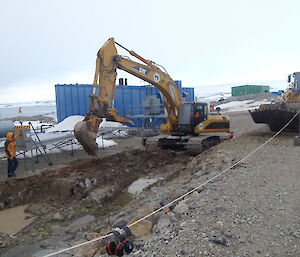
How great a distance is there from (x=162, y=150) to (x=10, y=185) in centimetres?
608

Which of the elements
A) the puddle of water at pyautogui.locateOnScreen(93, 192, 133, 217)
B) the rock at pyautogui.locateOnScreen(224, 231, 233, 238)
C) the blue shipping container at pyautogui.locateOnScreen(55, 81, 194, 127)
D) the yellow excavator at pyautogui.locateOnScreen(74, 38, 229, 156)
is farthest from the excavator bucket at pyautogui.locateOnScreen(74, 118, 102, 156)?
the blue shipping container at pyautogui.locateOnScreen(55, 81, 194, 127)

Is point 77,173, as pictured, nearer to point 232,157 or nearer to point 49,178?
point 49,178

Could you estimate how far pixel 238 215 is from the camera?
432cm

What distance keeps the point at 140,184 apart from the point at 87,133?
218 centimetres

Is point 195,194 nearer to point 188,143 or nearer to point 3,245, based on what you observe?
point 3,245

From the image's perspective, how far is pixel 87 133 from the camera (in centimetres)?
917

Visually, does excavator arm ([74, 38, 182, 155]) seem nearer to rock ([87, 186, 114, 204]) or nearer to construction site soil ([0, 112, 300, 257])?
construction site soil ([0, 112, 300, 257])

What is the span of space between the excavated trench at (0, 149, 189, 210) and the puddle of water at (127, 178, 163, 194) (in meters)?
0.17

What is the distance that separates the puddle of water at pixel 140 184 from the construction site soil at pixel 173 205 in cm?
19

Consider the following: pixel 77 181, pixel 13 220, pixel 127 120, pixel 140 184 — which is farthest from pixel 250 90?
pixel 13 220

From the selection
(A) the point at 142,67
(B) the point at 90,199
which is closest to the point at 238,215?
(B) the point at 90,199

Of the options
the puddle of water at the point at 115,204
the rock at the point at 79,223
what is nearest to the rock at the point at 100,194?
the puddle of water at the point at 115,204

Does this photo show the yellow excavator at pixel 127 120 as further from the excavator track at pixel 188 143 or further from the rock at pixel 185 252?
the rock at pixel 185 252

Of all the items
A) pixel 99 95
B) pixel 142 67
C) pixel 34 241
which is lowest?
pixel 34 241
